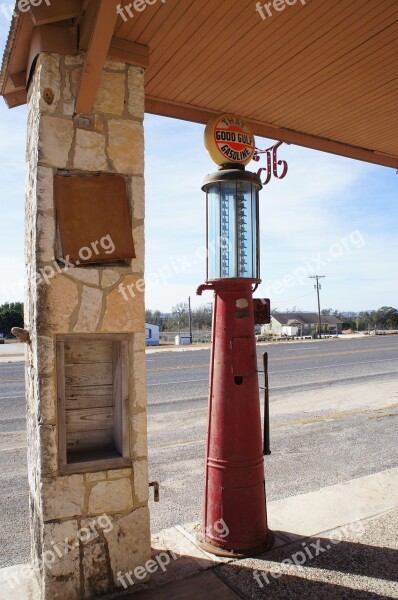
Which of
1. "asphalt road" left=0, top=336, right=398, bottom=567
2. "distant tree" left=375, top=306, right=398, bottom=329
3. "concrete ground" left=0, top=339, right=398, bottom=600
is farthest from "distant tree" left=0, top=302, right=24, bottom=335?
"distant tree" left=375, top=306, right=398, bottom=329

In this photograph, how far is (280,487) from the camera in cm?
535

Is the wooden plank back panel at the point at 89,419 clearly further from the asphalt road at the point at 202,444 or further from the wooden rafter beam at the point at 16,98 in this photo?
the wooden rafter beam at the point at 16,98

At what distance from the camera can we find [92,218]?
10.4ft

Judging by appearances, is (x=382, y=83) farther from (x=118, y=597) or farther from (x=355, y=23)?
(x=118, y=597)

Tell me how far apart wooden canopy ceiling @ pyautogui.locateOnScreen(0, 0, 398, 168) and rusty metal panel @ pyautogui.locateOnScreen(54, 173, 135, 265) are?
467mm

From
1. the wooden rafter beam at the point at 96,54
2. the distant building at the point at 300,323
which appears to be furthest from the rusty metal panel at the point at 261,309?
the distant building at the point at 300,323

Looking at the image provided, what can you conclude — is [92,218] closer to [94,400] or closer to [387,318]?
[94,400]

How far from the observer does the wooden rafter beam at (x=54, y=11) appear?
2.88 meters

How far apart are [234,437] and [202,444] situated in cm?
379

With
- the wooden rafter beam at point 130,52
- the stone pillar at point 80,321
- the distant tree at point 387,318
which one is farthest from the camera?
the distant tree at point 387,318

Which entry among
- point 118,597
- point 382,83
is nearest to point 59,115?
point 382,83

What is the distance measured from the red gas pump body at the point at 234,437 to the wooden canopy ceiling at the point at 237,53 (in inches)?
62.0

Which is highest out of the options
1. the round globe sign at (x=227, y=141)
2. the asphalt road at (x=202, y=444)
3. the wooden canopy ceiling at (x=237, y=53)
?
the wooden canopy ceiling at (x=237, y=53)

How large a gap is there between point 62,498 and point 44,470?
0.69ft
